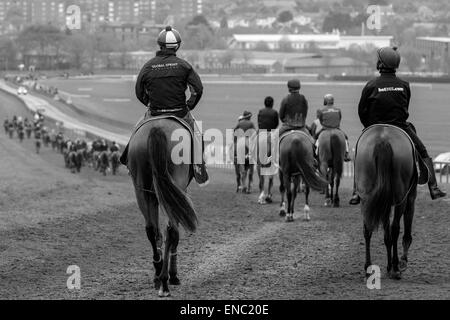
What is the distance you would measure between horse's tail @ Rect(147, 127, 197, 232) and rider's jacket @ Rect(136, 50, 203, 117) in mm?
548

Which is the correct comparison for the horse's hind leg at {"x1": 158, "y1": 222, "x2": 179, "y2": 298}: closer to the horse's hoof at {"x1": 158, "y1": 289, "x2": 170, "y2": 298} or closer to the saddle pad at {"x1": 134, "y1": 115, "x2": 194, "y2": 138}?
the horse's hoof at {"x1": 158, "y1": 289, "x2": 170, "y2": 298}

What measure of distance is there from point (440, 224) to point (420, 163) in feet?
17.7

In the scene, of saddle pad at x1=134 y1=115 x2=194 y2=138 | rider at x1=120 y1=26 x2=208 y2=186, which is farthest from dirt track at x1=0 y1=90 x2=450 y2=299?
saddle pad at x1=134 y1=115 x2=194 y2=138

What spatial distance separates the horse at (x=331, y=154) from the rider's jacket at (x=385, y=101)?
32.4ft

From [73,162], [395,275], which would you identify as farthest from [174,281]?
[73,162]

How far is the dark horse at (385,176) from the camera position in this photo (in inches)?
531

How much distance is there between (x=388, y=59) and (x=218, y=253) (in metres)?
3.38

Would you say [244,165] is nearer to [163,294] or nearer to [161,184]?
[161,184]

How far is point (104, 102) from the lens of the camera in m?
160

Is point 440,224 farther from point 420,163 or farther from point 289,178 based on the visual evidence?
point 420,163

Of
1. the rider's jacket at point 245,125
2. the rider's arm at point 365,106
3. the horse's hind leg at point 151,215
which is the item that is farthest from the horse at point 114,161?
the horse's hind leg at point 151,215

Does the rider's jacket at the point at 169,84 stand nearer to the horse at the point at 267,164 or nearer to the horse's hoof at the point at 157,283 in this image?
the horse's hoof at the point at 157,283

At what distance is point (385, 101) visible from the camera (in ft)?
45.7
